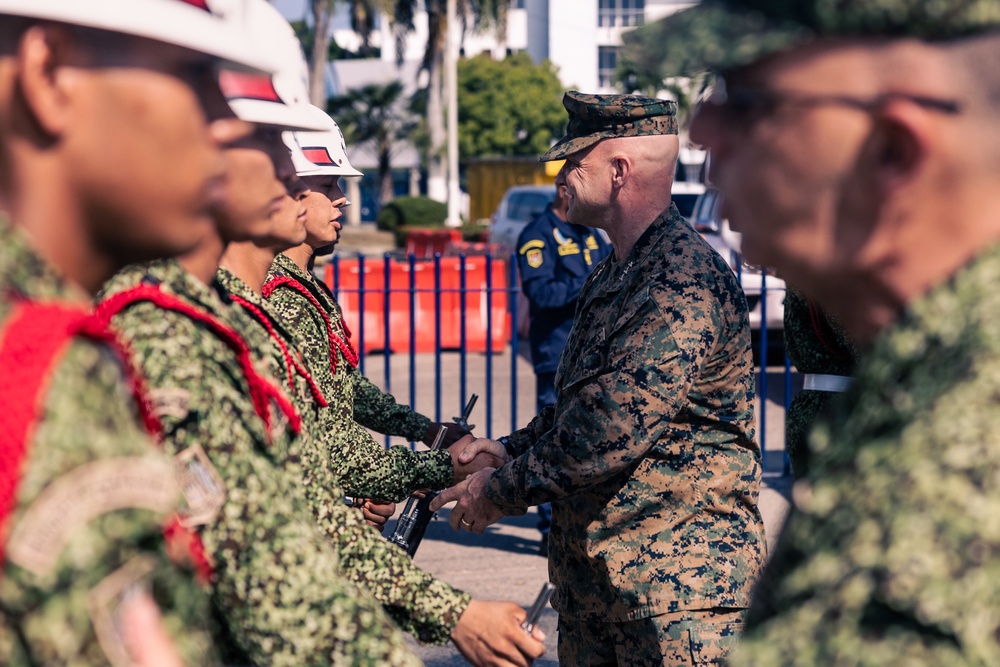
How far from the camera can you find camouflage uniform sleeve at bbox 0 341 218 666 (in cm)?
98

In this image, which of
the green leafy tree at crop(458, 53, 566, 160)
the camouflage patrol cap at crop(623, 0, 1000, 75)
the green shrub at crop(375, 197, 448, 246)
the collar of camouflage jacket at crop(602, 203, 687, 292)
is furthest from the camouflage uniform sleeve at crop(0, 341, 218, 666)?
the green leafy tree at crop(458, 53, 566, 160)

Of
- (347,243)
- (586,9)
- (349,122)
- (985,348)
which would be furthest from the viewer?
(586,9)

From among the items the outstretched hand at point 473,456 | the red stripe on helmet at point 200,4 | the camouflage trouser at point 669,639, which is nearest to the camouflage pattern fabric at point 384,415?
the outstretched hand at point 473,456

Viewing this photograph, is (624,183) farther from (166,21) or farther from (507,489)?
(166,21)

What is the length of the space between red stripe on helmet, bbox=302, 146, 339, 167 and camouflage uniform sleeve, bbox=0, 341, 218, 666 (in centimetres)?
283

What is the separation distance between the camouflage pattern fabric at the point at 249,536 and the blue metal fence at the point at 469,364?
6094mm

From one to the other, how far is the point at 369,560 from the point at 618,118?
189 centimetres

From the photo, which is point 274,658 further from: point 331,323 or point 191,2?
point 331,323

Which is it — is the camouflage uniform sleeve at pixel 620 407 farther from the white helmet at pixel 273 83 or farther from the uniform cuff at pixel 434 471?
the white helmet at pixel 273 83

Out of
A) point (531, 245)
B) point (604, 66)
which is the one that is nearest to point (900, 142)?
point (531, 245)

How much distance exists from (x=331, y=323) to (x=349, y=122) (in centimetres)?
5217

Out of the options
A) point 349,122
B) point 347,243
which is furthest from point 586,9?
point 347,243

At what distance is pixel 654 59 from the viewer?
143 cm

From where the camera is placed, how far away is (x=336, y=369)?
11.0 feet
